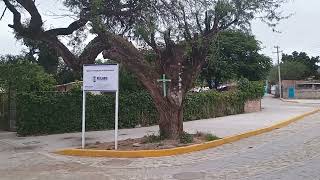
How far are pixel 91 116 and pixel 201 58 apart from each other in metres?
6.45

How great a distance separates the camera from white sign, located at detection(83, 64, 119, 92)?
14625mm

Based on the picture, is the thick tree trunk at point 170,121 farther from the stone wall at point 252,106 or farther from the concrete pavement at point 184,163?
the stone wall at point 252,106

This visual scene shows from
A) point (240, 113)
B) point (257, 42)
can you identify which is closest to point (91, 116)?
point (240, 113)

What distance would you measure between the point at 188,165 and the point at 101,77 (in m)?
4.20

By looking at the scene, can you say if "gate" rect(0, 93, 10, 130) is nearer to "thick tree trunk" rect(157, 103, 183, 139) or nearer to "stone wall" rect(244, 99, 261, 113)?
"thick tree trunk" rect(157, 103, 183, 139)

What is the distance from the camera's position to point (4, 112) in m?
21.9

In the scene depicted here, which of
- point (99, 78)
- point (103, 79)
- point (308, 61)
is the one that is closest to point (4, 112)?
point (99, 78)

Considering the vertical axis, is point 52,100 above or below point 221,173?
above

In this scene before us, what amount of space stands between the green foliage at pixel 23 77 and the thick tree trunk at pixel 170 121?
6.62 meters

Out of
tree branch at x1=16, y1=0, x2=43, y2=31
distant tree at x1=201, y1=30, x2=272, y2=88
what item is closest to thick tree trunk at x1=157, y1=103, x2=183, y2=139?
tree branch at x1=16, y1=0, x2=43, y2=31

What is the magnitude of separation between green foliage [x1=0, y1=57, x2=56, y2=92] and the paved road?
4.74 metres

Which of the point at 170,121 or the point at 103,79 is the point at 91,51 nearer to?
the point at 103,79

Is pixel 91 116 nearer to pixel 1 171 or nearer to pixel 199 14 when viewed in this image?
pixel 199 14

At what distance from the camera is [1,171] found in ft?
39.2
